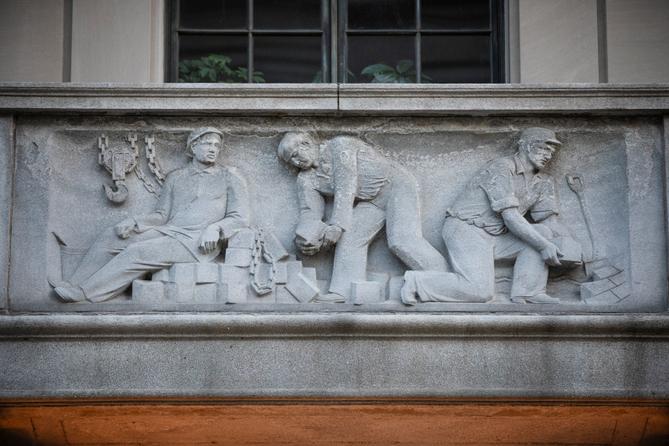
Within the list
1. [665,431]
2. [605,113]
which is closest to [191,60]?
[605,113]


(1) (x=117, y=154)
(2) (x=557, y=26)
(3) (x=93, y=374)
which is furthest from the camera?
(2) (x=557, y=26)

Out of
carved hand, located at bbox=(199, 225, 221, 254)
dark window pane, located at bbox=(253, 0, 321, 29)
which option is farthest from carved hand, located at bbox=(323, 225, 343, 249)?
dark window pane, located at bbox=(253, 0, 321, 29)

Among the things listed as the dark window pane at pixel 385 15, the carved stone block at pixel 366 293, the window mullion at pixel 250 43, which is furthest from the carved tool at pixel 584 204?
the window mullion at pixel 250 43

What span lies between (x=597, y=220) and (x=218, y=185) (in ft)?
8.29

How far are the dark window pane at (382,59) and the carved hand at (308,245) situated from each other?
1.69 metres

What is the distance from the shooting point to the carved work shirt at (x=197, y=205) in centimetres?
914

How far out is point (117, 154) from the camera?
9352 mm

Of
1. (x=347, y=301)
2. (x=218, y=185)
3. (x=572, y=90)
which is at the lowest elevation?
(x=347, y=301)

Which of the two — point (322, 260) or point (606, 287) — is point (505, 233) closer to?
point (606, 287)

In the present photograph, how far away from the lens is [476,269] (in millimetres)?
9047

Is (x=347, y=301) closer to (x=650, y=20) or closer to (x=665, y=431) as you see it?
(x=665, y=431)

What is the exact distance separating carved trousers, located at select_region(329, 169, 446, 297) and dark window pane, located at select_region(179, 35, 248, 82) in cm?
164

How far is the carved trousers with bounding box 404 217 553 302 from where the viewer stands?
29.5 feet

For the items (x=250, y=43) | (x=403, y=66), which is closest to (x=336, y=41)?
(x=403, y=66)
